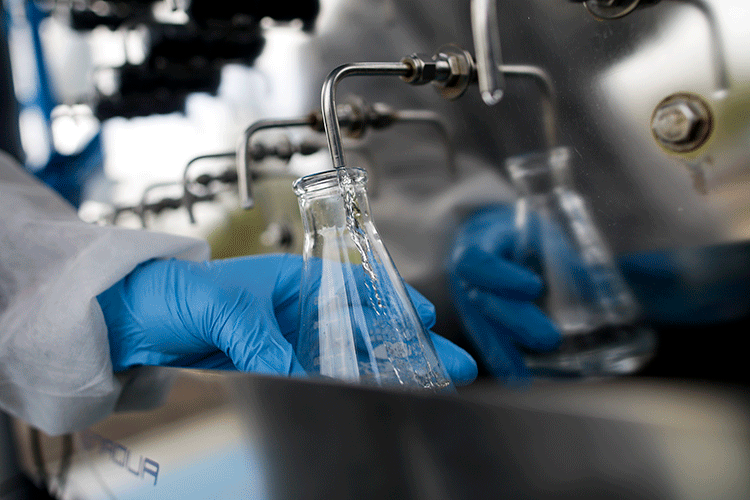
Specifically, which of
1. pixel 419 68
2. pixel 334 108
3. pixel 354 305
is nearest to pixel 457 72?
pixel 419 68

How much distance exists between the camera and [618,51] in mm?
494

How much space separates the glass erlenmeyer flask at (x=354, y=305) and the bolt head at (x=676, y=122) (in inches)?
10.4

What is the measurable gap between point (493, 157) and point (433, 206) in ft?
0.38

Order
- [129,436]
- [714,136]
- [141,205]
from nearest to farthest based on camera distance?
[714,136]
[129,436]
[141,205]

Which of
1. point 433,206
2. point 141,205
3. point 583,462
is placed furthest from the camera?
point 141,205

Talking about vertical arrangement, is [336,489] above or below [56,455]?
above

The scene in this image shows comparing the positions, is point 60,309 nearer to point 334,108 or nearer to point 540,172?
point 334,108

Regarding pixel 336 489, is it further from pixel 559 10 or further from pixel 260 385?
pixel 559 10

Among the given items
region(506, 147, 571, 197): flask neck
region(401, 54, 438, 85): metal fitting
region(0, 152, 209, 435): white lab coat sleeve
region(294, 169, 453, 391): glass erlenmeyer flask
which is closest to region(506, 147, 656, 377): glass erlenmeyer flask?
region(506, 147, 571, 197): flask neck

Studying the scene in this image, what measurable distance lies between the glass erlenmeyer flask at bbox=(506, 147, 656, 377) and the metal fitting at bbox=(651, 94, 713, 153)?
0.31ft

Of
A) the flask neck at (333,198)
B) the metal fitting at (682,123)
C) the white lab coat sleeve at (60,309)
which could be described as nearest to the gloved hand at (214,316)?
the white lab coat sleeve at (60,309)

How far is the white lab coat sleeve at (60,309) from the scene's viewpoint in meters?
0.55

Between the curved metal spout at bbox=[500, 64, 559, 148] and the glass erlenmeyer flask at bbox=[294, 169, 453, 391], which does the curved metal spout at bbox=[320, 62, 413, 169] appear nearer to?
the glass erlenmeyer flask at bbox=[294, 169, 453, 391]

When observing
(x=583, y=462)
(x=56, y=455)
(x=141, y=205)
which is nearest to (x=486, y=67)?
(x=583, y=462)
